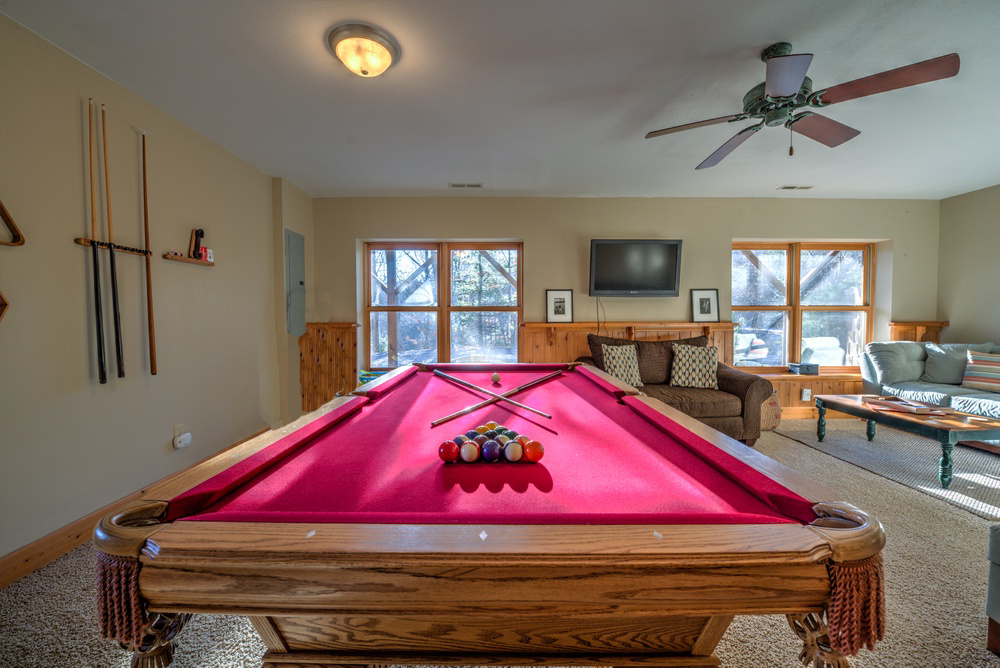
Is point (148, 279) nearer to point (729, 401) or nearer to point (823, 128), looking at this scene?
point (823, 128)

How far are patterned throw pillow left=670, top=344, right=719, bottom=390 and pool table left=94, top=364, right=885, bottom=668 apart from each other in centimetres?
280

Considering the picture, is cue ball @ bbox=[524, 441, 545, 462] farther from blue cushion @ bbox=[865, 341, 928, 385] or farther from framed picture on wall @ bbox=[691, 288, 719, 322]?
blue cushion @ bbox=[865, 341, 928, 385]

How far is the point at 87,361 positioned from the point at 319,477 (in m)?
2.00

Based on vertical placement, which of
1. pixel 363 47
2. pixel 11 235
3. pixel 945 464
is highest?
pixel 363 47

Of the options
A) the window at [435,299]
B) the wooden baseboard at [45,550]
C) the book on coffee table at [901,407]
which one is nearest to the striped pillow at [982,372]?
the book on coffee table at [901,407]

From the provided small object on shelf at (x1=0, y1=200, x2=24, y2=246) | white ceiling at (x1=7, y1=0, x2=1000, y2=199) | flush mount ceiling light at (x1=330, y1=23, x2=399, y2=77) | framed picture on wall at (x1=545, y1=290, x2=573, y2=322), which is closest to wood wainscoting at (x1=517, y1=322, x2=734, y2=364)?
framed picture on wall at (x1=545, y1=290, x2=573, y2=322)

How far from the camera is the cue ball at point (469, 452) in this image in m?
0.98

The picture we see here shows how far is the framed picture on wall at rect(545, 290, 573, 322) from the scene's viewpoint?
4.27 m

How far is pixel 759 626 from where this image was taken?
1.42m

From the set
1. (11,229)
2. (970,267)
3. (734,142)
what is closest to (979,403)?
(970,267)

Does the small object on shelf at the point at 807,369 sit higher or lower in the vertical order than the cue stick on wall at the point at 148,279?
lower

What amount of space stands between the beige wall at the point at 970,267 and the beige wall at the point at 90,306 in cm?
712

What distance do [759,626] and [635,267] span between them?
333 centimetres

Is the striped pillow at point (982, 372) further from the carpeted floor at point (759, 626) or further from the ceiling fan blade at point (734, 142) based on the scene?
the ceiling fan blade at point (734, 142)
